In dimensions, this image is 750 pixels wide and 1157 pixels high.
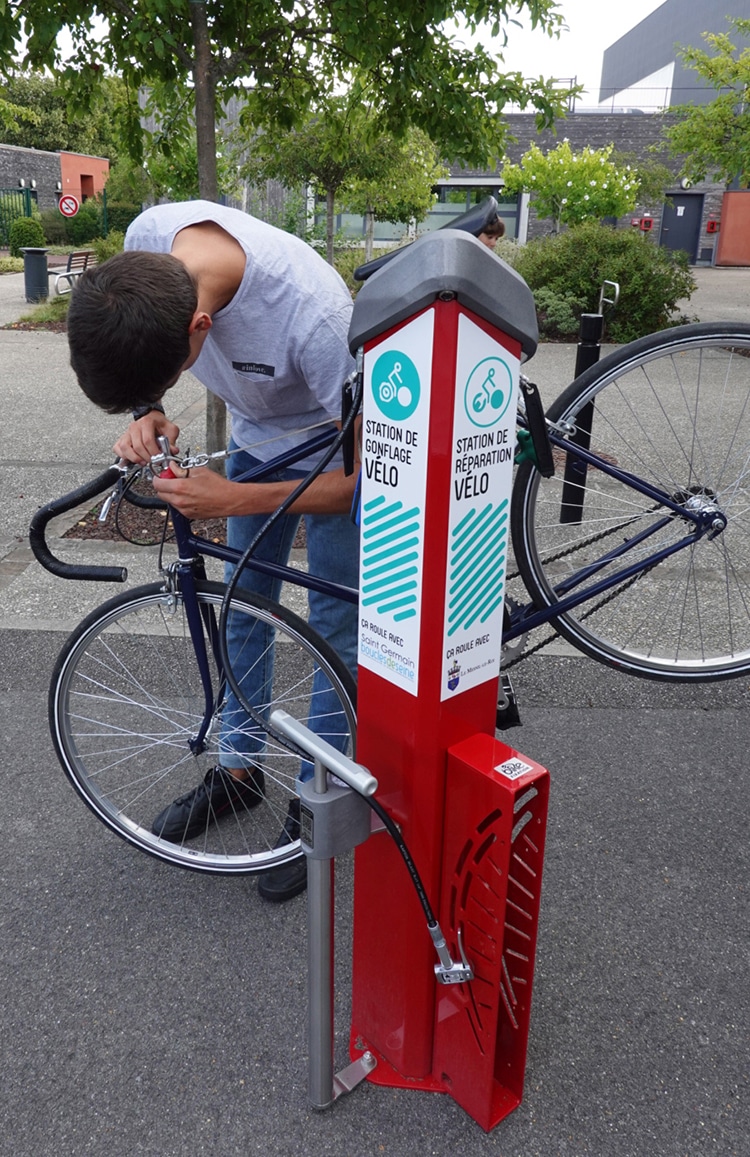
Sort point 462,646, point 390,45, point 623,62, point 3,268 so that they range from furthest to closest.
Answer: point 623,62, point 3,268, point 390,45, point 462,646

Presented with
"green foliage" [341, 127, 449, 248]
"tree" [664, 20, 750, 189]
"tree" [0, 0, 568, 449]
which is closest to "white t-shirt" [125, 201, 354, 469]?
"tree" [0, 0, 568, 449]

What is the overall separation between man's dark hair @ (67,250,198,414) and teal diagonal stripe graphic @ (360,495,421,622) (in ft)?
1.71

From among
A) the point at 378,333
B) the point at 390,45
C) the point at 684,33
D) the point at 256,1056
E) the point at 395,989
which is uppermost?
the point at 684,33

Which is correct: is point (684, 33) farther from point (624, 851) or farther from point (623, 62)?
point (624, 851)

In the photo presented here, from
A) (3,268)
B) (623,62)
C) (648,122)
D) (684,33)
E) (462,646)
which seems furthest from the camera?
(623,62)

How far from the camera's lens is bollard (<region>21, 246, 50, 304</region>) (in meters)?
15.4

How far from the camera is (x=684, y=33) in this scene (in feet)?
178

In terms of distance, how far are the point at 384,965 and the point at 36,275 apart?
51.7 ft

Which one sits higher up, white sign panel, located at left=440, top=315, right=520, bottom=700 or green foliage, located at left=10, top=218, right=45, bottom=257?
green foliage, located at left=10, top=218, right=45, bottom=257

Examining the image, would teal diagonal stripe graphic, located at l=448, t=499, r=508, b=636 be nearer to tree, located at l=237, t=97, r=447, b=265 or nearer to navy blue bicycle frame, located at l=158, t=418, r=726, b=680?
navy blue bicycle frame, located at l=158, t=418, r=726, b=680

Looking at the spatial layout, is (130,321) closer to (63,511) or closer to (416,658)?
(63,511)

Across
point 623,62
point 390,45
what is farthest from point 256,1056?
point 623,62

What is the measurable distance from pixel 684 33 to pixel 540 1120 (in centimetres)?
6368

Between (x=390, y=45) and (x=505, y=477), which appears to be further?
(x=390, y=45)
